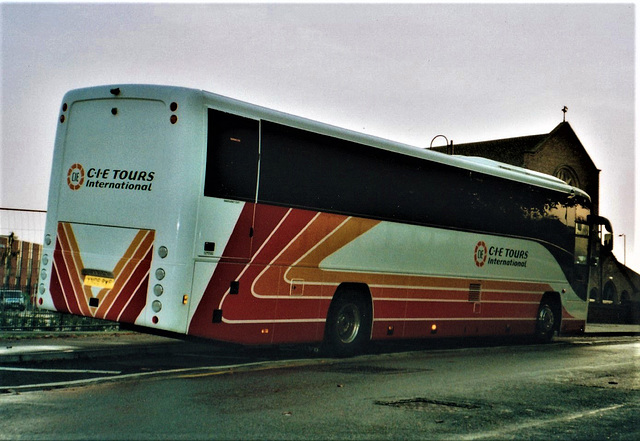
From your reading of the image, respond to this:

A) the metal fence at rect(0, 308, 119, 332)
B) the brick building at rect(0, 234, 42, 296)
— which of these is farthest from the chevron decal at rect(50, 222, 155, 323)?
the metal fence at rect(0, 308, 119, 332)

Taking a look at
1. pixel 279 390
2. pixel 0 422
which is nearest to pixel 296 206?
pixel 279 390

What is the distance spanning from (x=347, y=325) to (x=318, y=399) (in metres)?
5.00

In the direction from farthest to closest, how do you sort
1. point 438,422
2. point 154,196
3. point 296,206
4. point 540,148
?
1. point 540,148
2. point 296,206
3. point 154,196
4. point 438,422

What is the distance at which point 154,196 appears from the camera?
10766mm

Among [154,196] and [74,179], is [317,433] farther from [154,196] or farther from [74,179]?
[74,179]

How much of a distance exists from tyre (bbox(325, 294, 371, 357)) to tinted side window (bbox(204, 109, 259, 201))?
2.89 m

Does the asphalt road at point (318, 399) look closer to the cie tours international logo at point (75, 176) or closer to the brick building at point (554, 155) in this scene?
the cie tours international logo at point (75, 176)

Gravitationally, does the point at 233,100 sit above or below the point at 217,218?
above

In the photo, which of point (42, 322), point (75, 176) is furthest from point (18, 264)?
point (75, 176)

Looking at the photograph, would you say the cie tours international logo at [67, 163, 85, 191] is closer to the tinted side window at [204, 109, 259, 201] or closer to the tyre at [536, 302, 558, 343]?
the tinted side window at [204, 109, 259, 201]

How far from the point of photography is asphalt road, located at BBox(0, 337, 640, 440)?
685cm

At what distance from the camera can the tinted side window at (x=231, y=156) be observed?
10.9 meters

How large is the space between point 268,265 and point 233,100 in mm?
2502

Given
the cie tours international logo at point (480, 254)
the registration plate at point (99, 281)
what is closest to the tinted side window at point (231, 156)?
the registration plate at point (99, 281)
